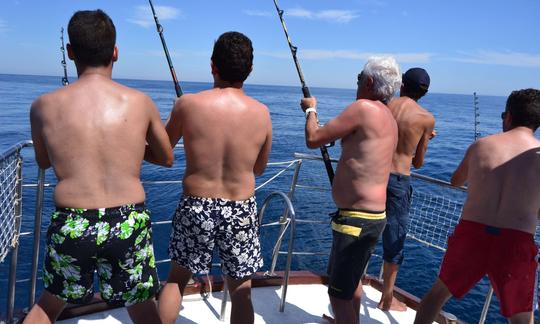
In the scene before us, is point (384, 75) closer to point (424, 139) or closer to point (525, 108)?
point (525, 108)

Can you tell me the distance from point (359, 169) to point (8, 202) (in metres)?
1.77

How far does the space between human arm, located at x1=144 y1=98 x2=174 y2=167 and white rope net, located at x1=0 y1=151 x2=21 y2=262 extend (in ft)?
2.31

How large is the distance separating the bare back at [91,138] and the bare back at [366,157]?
3.30ft

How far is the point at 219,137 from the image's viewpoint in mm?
1882

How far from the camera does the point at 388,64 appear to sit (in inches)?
83.6

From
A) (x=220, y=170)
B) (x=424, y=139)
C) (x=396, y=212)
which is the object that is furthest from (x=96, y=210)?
(x=424, y=139)

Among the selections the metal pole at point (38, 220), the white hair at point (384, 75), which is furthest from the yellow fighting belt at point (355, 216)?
the metal pole at point (38, 220)

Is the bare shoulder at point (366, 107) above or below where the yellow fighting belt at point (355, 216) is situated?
above

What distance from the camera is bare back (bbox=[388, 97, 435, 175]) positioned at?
9.17 ft

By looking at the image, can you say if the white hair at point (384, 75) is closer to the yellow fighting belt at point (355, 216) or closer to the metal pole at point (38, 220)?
the yellow fighting belt at point (355, 216)

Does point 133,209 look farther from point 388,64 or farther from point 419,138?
point 419,138

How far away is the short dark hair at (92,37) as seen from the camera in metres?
1.58

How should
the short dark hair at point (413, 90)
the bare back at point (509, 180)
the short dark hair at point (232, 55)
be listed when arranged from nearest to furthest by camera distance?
the short dark hair at point (232, 55) < the bare back at point (509, 180) < the short dark hair at point (413, 90)

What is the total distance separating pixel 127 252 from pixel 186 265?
418 mm
